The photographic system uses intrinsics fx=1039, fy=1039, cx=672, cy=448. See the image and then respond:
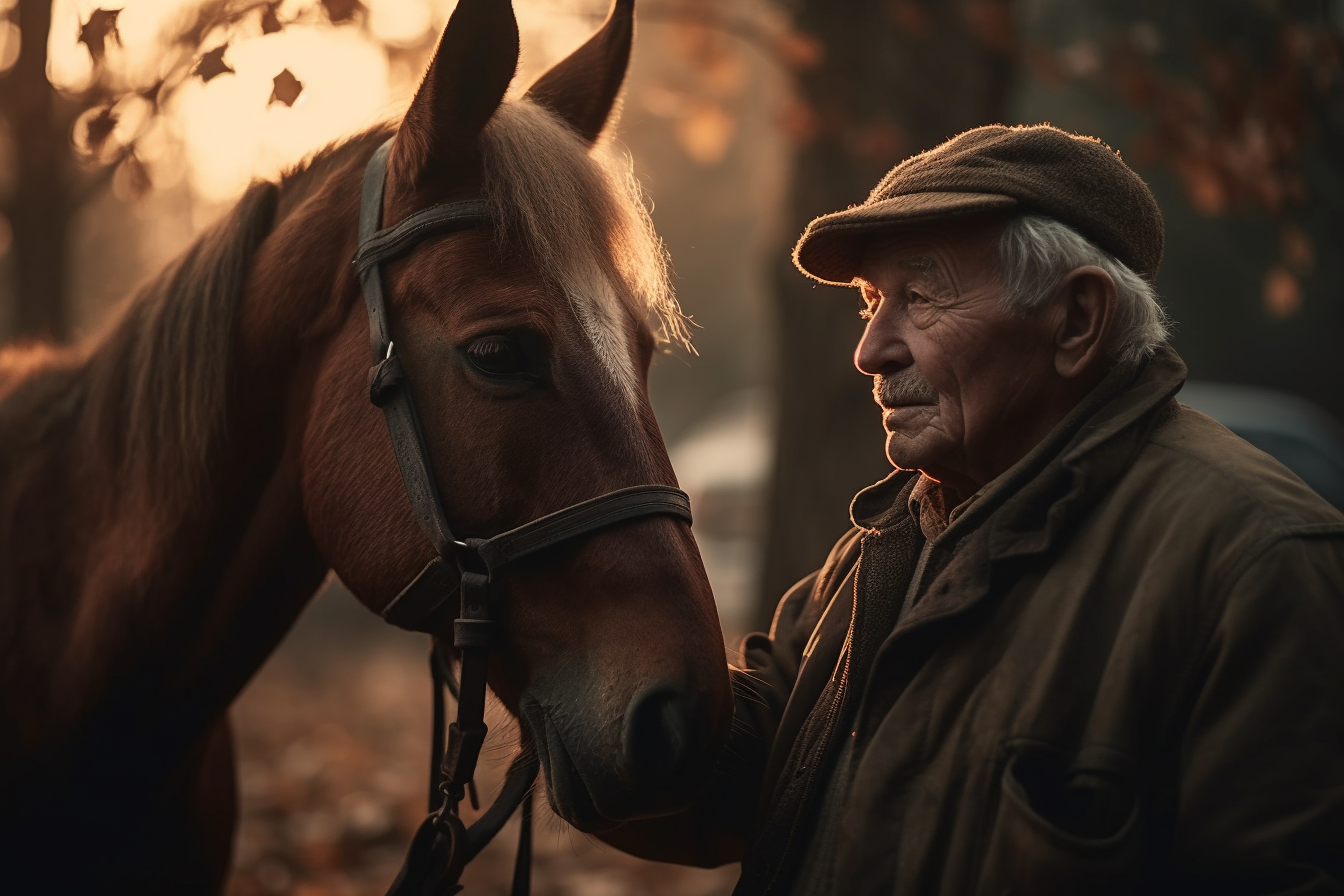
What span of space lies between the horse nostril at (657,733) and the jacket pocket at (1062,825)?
49 cm

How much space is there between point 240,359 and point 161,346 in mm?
200

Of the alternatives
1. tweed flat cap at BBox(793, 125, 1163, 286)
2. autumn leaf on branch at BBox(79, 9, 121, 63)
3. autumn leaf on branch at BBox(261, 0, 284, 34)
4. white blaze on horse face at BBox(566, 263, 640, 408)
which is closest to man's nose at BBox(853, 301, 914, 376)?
tweed flat cap at BBox(793, 125, 1163, 286)

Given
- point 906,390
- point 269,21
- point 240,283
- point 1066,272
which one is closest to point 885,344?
point 906,390

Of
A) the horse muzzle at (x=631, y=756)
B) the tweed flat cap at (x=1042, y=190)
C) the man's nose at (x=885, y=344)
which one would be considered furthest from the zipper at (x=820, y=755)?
the tweed flat cap at (x=1042, y=190)

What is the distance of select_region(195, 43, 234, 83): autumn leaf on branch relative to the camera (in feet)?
9.06

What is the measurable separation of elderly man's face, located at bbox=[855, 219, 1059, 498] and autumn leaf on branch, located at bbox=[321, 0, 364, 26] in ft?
5.99

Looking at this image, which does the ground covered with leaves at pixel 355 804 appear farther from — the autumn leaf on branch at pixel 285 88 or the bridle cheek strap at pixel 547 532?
the autumn leaf on branch at pixel 285 88

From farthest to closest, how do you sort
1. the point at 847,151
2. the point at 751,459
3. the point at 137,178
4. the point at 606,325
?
the point at 751,459, the point at 847,151, the point at 137,178, the point at 606,325

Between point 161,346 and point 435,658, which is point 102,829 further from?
point 161,346

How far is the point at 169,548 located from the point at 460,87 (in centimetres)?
111

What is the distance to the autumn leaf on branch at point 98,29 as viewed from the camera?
8.98 feet

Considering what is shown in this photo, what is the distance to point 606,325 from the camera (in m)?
1.94

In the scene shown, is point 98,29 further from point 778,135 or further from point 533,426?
point 778,135

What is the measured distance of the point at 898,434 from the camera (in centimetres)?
193
